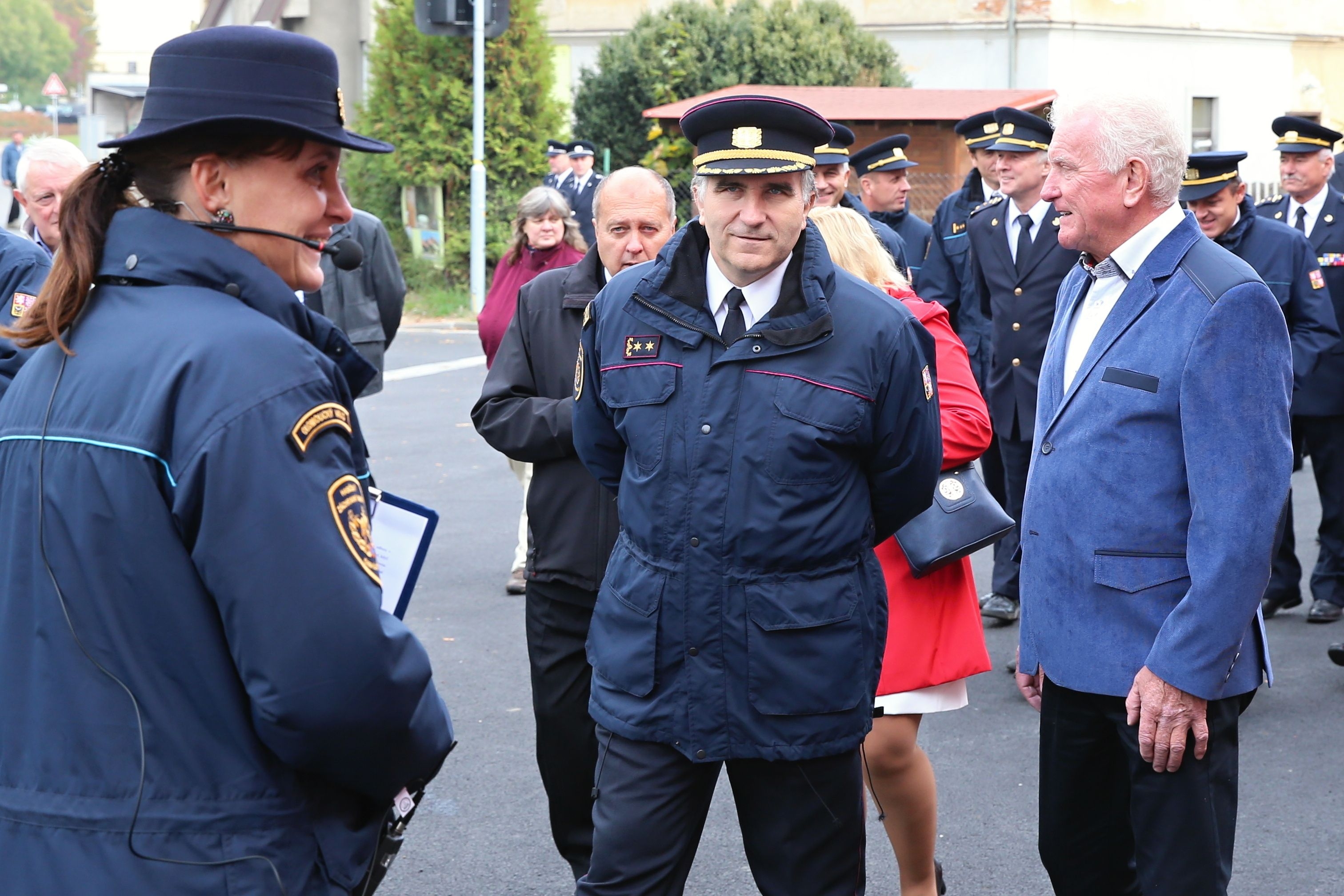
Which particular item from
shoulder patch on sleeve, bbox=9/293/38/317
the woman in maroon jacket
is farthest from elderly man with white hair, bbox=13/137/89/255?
the woman in maroon jacket

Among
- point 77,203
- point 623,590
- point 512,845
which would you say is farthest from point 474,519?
point 77,203

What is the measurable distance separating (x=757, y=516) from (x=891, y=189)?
6.67 m

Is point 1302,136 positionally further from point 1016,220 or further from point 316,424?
point 316,424

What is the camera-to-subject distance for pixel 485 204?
20578 millimetres

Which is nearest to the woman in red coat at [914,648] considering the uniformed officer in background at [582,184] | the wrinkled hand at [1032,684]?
the wrinkled hand at [1032,684]

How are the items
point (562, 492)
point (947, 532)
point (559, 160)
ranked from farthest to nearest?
point (559, 160) → point (562, 492) → point (947, 532)

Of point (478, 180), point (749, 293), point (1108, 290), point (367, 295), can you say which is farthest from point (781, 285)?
point (478, 180)

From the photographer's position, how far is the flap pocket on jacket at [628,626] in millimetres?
2965

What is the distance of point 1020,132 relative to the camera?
7.21 metres

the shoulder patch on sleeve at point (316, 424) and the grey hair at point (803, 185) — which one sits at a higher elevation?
the grey hair at point (803, 185)

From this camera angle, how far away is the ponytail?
196 centimetres

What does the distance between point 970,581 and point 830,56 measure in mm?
17613

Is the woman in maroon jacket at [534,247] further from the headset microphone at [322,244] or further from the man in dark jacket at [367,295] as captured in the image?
the headset microphone at [322,244]

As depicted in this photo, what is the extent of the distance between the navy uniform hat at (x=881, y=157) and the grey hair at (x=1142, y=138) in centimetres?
627
